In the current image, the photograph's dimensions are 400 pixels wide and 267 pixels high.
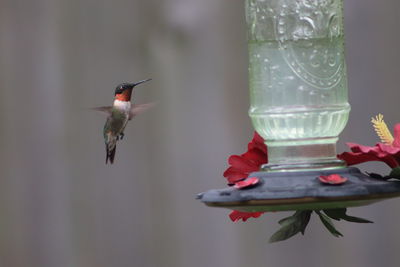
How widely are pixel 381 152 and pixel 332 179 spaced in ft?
0.47

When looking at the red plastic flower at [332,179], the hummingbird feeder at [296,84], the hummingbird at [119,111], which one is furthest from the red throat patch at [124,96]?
the red plastic flower at [332,179]

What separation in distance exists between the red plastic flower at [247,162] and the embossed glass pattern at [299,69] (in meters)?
0.04

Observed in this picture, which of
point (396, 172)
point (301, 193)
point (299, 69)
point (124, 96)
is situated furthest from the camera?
point (124, 96)

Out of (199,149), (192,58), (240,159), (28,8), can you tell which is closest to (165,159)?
(199,149)

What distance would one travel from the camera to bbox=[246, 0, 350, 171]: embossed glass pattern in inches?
67.8

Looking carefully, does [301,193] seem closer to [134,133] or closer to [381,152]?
[381,152]

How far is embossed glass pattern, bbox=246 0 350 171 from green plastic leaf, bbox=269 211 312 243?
0.13 meters

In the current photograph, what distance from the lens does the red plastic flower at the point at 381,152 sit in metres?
1.59

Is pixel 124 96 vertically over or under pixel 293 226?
over

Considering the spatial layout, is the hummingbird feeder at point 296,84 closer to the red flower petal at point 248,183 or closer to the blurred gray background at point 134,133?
the red flower petal at point 248,183

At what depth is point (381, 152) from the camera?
159 centimetres

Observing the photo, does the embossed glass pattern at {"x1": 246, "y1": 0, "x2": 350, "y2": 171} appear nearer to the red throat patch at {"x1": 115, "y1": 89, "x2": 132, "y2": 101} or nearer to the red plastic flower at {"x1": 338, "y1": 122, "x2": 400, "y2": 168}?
the red plastic flower at {"x1": 338, "y1": 122, "x2": 400, "y2": 168}

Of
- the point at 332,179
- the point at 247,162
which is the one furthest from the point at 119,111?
the point at 332,179

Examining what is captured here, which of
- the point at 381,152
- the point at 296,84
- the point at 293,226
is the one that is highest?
the point at 296,84
